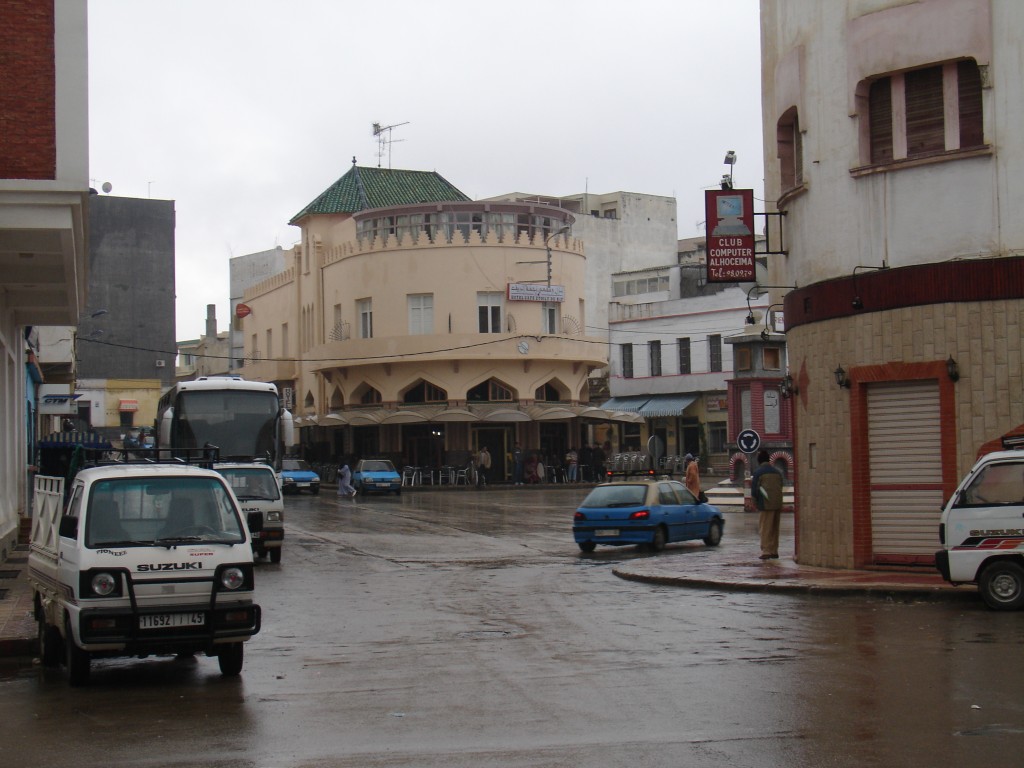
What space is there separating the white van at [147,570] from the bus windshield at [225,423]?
63.0ft

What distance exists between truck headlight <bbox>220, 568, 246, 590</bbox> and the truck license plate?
32cm

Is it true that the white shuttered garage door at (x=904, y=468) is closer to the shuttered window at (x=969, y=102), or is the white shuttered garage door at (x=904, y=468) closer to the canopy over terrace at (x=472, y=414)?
the shuttered window at (x=969, y=102)

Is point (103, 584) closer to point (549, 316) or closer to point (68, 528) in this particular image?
point (68, 528)

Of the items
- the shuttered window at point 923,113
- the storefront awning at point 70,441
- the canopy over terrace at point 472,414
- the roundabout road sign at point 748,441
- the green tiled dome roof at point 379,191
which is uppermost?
the green tiled dome roof at point 379,191

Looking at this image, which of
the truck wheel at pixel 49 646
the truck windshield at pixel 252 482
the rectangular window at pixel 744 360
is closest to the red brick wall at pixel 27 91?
the truck wheel at pixel 49 646

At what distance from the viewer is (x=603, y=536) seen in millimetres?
24625

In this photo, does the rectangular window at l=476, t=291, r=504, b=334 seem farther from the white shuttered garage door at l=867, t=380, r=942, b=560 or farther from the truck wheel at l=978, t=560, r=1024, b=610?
the truck wheel at l=978, t=560, r=1024, b=610

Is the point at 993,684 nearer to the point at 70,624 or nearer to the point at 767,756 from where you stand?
the point at 767,756

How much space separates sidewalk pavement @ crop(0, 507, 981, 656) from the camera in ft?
46.8

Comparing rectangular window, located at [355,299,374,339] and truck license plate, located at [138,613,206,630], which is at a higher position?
rectangular window, located at [355,299,374,339]

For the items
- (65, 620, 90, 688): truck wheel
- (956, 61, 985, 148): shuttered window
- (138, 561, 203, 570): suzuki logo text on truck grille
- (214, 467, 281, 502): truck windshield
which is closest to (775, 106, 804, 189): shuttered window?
(956, 61, 985, 148): shuttered window

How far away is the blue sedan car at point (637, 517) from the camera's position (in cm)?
2464

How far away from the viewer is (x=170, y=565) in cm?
1062

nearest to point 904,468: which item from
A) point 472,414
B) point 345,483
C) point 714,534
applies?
point 714,534
